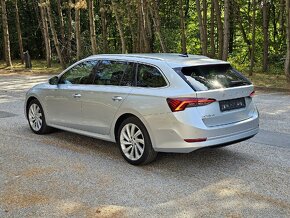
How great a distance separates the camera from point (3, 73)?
22578 mm

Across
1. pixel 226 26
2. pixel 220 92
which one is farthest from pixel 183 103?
pixel 226 26

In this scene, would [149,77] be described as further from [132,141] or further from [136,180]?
[136,180]

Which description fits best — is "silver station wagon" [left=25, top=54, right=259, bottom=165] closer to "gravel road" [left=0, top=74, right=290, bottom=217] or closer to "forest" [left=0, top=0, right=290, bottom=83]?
"gravel road" [left=0, top=74, right=290, bottom=217]

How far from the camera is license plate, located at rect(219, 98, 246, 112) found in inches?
207

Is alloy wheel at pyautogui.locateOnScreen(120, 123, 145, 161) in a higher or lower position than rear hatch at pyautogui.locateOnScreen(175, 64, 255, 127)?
lower

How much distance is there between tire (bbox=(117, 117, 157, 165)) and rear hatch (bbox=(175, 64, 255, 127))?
A: 872 mm

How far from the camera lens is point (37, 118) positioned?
759 centimetres

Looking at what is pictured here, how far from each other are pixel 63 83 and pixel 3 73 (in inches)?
668

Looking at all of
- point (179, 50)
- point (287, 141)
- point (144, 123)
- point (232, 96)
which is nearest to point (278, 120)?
point (287, 141)

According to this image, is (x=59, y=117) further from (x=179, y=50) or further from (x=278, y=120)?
(x=179, y=50)

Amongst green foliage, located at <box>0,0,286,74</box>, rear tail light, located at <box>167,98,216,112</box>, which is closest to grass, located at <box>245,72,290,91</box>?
green foliage, located at <box>0,0,286,74</box>

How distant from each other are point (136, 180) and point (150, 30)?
22248 millimetres

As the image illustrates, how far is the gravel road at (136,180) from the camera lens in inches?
166

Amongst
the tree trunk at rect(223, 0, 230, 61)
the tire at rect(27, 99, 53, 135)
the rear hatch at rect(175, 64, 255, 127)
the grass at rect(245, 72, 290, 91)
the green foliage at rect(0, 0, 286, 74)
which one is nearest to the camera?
the rear hatch at rect(175, 64, 255, 127)
